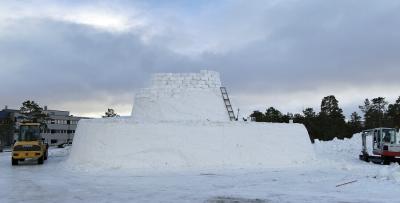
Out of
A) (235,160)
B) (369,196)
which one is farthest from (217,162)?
(369,196)

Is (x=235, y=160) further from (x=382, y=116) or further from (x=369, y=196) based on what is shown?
(x=382, y=116)

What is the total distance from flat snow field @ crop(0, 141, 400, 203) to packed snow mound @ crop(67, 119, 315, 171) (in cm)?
143

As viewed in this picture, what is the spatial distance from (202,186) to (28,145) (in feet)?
44.4

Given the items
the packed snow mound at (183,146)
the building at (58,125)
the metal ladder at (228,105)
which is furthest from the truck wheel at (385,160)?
the building at (58,125)

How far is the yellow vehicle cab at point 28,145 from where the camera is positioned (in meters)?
26.1

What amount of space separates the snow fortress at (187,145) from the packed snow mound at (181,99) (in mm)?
296

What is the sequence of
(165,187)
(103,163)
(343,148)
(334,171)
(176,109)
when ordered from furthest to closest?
(343,148)
(176,109)
(103,163)
(334,171)
(165,187)

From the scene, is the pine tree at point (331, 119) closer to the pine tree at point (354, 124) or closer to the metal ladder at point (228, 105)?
the pine tree at point (354, 124)

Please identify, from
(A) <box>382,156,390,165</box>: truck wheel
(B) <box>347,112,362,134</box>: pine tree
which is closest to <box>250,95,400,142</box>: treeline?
(B) <box>347,112,362,134</box>: pine tree

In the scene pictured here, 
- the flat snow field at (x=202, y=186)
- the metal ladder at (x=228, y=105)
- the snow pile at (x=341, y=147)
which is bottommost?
the flat snow field at (x=202, y=186)

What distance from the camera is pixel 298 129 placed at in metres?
25.8

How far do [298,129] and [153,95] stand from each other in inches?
303

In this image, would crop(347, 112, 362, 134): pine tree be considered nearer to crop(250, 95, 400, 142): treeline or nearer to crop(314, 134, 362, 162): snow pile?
crop(250, 95, 400, 142): treeline

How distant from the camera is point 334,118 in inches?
2928
